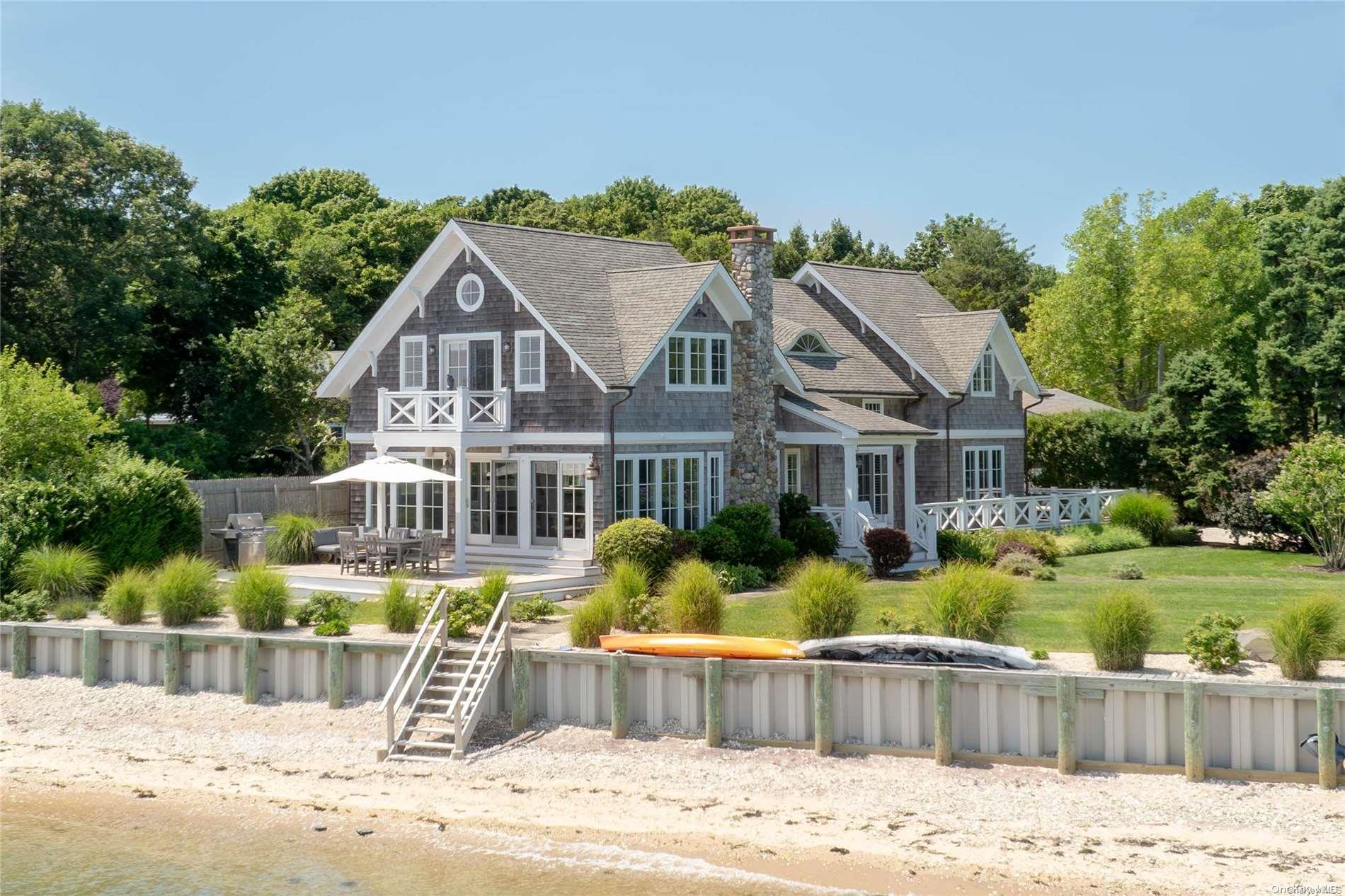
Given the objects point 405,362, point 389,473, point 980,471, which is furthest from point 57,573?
point 980,471

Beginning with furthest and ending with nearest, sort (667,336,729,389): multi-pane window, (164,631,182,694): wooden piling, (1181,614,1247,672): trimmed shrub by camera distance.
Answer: (667,336,729,389): multi-pane window, (164,631,182,694): wooden piling, (1181,614,1247,672): trimmed shrub

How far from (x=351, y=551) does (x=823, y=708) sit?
12.9 meters

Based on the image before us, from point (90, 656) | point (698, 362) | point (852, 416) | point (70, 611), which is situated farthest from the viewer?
point (852, 416)

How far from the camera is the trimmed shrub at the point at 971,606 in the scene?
18.0 meters

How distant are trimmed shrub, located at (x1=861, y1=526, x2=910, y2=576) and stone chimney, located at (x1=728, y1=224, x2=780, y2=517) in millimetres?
2278

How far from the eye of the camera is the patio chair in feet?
86.0

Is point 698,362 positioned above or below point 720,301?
below

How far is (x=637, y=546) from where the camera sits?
2530cm

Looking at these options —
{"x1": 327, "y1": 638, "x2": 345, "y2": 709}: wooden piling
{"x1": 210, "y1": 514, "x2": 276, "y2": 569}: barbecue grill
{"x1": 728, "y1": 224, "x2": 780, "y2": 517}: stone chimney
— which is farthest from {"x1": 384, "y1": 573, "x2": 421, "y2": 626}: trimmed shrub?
{"x1": 728, "y1": 224, "x2": 780, "y2": 517}: stone chimney

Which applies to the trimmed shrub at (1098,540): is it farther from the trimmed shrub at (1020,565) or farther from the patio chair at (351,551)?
the patio chair at (351,551)

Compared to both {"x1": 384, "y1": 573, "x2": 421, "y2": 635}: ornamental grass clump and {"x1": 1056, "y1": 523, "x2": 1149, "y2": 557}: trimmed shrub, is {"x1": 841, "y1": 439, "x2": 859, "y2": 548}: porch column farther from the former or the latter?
{"x1": 384, "y1": 573, "x2": 421, "y2": 635}: ornamental grass clump

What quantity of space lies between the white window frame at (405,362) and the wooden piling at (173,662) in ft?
33.7

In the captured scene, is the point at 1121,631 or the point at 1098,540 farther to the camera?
the point at 1098,540

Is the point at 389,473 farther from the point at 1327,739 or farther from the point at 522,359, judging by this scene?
the point at 1327,739
